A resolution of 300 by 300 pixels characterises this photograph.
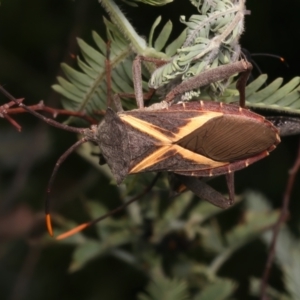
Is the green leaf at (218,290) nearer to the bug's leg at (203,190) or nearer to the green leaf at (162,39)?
the bug's leg at (203,190)

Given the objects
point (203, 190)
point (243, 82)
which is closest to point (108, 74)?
point (243, 82)

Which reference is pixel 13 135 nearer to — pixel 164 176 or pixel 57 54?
pixel 57 54

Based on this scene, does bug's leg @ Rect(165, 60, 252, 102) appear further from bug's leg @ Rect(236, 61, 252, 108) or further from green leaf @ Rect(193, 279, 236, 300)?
green leaf @ Rect(193, 279, 236, 300)

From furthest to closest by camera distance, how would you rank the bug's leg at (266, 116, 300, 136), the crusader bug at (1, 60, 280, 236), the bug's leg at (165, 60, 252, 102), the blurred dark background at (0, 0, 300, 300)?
the blurred dark background at (0, 0, 300, 300), the bug's leg at (266, 116, 300, 136), the crusader bug at (1, 60, 280, 236), the bug's leg at (165, 60, 252, 102)

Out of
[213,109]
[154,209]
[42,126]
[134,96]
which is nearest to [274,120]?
[213,109]

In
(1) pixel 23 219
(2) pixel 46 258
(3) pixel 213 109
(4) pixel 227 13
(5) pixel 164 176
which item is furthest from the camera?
(2) pixel 46 258

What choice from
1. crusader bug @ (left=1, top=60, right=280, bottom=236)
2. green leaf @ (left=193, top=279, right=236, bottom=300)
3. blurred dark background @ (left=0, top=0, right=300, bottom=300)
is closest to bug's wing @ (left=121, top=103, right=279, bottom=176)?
crusader bug @ (left=1, top=60, right=280, bottom=236)

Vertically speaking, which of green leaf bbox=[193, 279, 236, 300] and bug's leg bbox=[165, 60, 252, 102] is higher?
bug's leg bbox=[165, 60, 252, 102]
